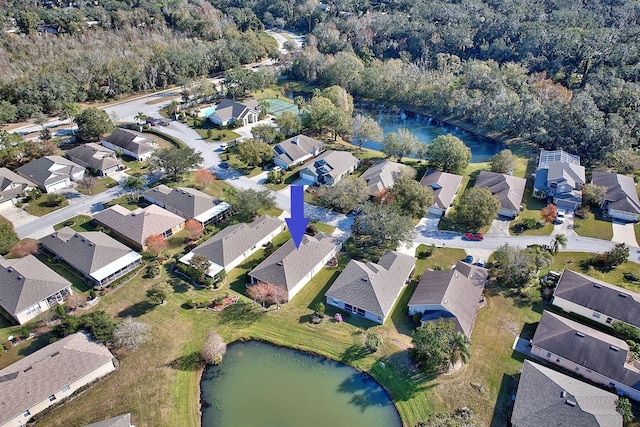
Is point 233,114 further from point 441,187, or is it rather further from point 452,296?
point 452,296

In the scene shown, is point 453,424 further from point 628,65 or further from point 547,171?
point 628,65

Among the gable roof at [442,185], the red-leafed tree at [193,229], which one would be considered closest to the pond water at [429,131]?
the gable roof at [442,185]

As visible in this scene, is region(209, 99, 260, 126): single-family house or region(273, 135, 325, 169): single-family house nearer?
region(273, 135, 325, 169): single-family house

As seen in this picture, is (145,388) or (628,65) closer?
(145,388)

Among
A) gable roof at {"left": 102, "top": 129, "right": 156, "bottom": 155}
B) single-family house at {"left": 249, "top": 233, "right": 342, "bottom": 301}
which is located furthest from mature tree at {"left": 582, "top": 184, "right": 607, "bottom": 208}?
gable roof at {"left": 102, "top": 129, "right": 156, "bottom": 155}

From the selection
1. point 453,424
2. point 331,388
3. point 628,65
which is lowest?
point 331,388

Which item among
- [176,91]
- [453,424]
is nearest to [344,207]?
[453,424]

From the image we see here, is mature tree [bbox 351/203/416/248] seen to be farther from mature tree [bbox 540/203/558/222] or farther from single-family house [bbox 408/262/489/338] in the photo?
mature tree [bbox 540/203/558/222]
